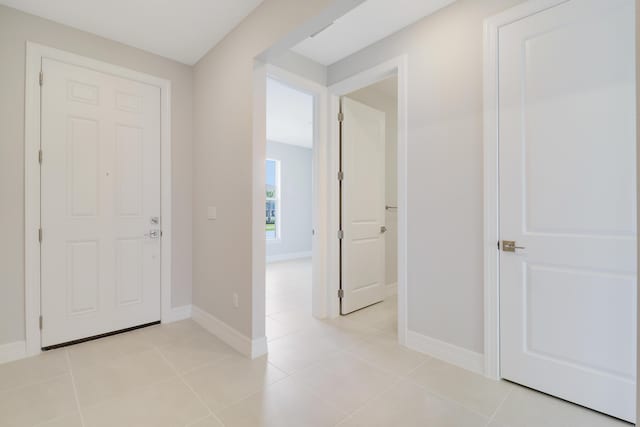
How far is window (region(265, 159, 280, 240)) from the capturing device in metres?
7.05

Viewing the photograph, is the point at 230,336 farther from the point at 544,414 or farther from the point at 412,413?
the point at 544,414

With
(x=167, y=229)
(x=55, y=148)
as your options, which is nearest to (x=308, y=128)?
(x=167, y=229)

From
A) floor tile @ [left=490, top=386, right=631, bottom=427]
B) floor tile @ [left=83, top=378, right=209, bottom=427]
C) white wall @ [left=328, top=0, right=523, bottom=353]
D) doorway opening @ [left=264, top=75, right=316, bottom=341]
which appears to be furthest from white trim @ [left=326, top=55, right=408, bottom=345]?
floor tile @ [left=83, top=378, right=209, bottom=427]

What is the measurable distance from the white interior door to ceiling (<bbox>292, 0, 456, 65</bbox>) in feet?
1.66

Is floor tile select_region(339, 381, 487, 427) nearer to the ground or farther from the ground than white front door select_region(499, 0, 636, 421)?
nearer to the ground

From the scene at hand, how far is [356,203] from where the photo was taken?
3264 mm

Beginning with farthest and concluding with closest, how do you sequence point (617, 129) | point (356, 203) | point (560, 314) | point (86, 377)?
point (356, 203)
point (86, 377)
point (560, 314)
point (617, 129)

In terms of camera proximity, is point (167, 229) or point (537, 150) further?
point (167, 229)

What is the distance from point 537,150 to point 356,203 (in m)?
1.74

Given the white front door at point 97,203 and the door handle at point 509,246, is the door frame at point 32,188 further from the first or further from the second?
the door handle at point 509,246

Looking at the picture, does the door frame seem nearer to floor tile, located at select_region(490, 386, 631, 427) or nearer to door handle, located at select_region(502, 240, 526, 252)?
floor tile, located at select_region(490, 386, 631, 427)

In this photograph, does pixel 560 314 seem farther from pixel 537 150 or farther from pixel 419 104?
pixel 419 104

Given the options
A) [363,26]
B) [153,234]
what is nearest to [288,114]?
[363,26]

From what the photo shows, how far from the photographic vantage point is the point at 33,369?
2104 millimetres
